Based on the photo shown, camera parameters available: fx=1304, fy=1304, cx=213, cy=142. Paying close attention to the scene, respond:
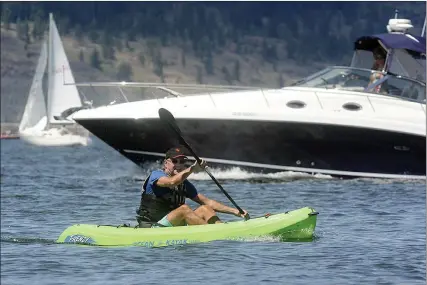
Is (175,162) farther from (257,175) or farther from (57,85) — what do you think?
(57,85)

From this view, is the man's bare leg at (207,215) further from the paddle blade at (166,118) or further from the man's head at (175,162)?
the paddle blade at (166,118)

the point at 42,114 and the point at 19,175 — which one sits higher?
the point at 19,175

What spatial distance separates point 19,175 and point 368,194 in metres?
17.3

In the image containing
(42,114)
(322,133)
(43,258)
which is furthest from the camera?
(42,114)

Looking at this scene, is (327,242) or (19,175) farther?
(19,175)

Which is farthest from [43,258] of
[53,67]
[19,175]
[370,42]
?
[53,67]

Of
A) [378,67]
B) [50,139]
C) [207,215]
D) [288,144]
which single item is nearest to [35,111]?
[50,139]

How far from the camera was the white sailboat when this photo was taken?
262 ft

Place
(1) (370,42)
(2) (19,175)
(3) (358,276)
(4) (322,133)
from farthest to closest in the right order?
1. (2) (19,175)
2. (1) (370,42)
3. (4) (322,133)
4. (3) (358,276)

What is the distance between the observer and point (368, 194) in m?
26.6

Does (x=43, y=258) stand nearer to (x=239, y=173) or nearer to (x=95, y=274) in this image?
(x=95, y=274)

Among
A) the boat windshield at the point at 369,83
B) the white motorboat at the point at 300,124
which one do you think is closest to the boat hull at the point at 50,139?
the white motorboat at the point at 300,124

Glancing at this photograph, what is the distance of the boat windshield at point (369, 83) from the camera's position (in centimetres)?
2973

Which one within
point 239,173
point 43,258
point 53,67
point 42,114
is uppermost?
point 43,258
